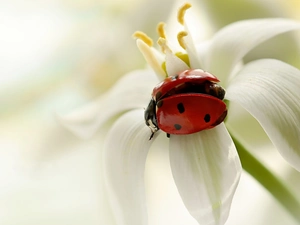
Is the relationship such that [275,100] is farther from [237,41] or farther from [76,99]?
[76,99]

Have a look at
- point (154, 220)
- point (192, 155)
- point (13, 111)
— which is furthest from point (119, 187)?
point (13, 111)

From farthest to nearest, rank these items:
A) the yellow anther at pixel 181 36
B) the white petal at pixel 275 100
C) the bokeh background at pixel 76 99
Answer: the bokeh background at pixel 76 99 → the yellow anther at pixel 181 36 → the white petal at pixel 275 100

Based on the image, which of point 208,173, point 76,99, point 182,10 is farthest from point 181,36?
point 76,99

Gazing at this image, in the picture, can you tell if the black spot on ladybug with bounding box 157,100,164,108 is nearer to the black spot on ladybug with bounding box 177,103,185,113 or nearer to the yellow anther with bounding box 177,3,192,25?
the black spot on ladybug with bounding box 177,103,185,113

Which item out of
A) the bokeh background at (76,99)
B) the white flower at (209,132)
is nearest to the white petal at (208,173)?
the white flower at (209,132)

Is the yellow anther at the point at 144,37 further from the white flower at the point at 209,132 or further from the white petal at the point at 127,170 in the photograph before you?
the white petal at the point at 127,170

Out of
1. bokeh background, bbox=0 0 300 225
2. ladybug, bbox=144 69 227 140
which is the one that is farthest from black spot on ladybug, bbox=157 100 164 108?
bokeh background, bbox=0 0 300 225

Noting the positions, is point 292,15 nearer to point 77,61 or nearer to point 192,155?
point 77,61
